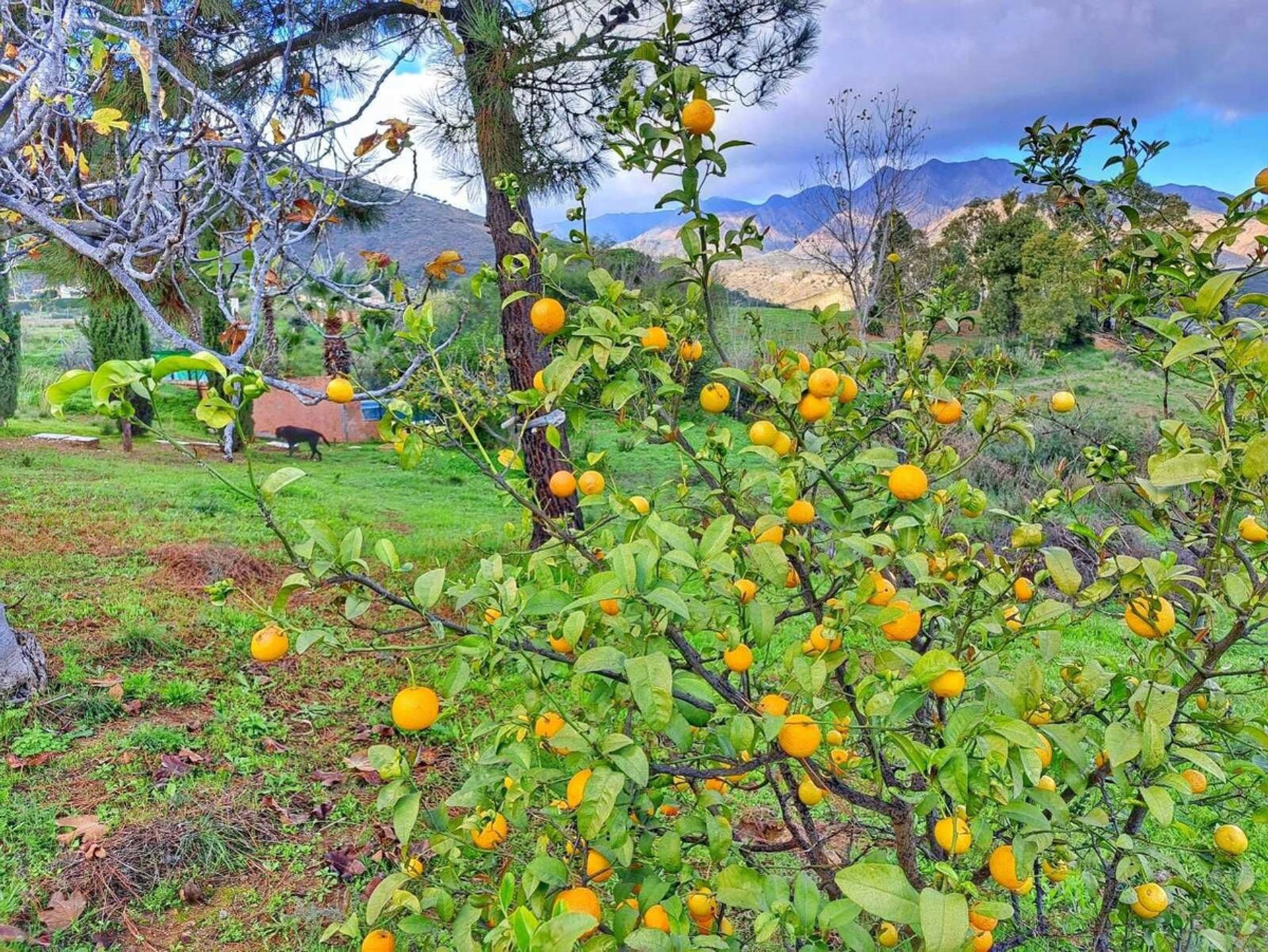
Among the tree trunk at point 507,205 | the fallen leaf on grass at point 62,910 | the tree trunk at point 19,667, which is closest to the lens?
the fallen leaf on grass at point 62,910

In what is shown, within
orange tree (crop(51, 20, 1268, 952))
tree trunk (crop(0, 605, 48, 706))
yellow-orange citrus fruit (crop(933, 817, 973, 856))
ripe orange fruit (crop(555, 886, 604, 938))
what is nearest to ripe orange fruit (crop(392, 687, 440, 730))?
orange tree (crop(51, 20, 1268, 952))

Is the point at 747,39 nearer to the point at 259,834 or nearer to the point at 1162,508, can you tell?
the point at 1162,508

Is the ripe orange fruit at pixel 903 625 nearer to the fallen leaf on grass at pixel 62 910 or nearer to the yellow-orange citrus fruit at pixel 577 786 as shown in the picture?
the yellow-orange citrus fruit at pixel 577 786

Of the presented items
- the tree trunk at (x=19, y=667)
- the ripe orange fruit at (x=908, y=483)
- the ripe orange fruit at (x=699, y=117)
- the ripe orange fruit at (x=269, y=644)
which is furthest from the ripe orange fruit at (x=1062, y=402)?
the tree trunk at (x=19, y=667)

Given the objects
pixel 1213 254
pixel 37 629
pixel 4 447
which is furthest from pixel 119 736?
pixel 4 447

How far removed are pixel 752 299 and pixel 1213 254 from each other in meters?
11.8

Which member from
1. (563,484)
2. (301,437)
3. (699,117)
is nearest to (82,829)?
(563,484)

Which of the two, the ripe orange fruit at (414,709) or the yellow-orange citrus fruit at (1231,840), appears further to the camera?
the yellow-orange citrus fruit at (1231,840)

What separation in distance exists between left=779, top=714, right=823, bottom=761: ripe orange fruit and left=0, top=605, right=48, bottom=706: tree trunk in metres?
2.67

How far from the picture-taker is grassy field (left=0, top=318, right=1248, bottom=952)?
1.81m

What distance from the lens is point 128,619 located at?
3.15m

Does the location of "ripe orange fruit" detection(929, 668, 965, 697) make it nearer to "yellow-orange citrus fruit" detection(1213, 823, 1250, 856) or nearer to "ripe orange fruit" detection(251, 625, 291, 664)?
"yellow-orange citrus fruit" detection(1213, 823, 1250, 856)

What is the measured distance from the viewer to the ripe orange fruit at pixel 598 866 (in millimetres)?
975

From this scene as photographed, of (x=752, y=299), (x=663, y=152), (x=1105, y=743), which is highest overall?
(x=752, y=299)
